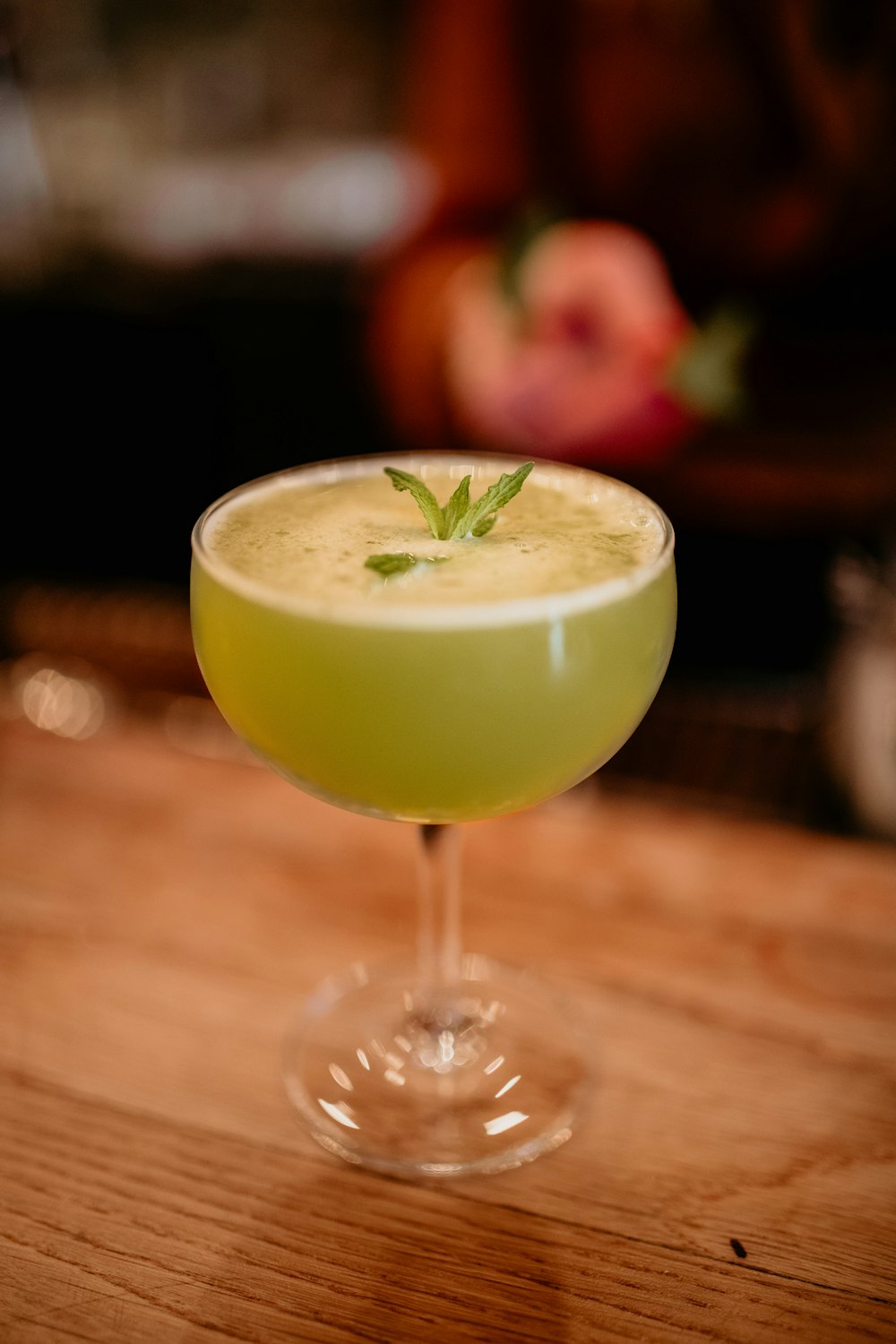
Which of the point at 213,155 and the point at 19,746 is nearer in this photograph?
the point at 19,746

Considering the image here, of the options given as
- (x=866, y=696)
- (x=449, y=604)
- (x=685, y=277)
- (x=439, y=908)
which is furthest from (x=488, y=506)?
(x=685, y=277)

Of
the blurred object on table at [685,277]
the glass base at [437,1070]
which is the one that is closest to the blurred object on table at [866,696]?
the blurred object on table at [685,277]

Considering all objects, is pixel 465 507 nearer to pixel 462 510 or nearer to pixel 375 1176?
pixel 462 510

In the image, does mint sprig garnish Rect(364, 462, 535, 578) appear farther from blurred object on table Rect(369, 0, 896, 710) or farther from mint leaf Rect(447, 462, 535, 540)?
blurred object on table Rect(369, 0, 896, 710)

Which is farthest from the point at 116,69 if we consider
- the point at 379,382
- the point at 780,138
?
the point at 780,138

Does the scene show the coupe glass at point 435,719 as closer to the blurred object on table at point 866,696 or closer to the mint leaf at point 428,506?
the mint leaf at point 428,506

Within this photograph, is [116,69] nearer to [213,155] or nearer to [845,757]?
[213,155]
